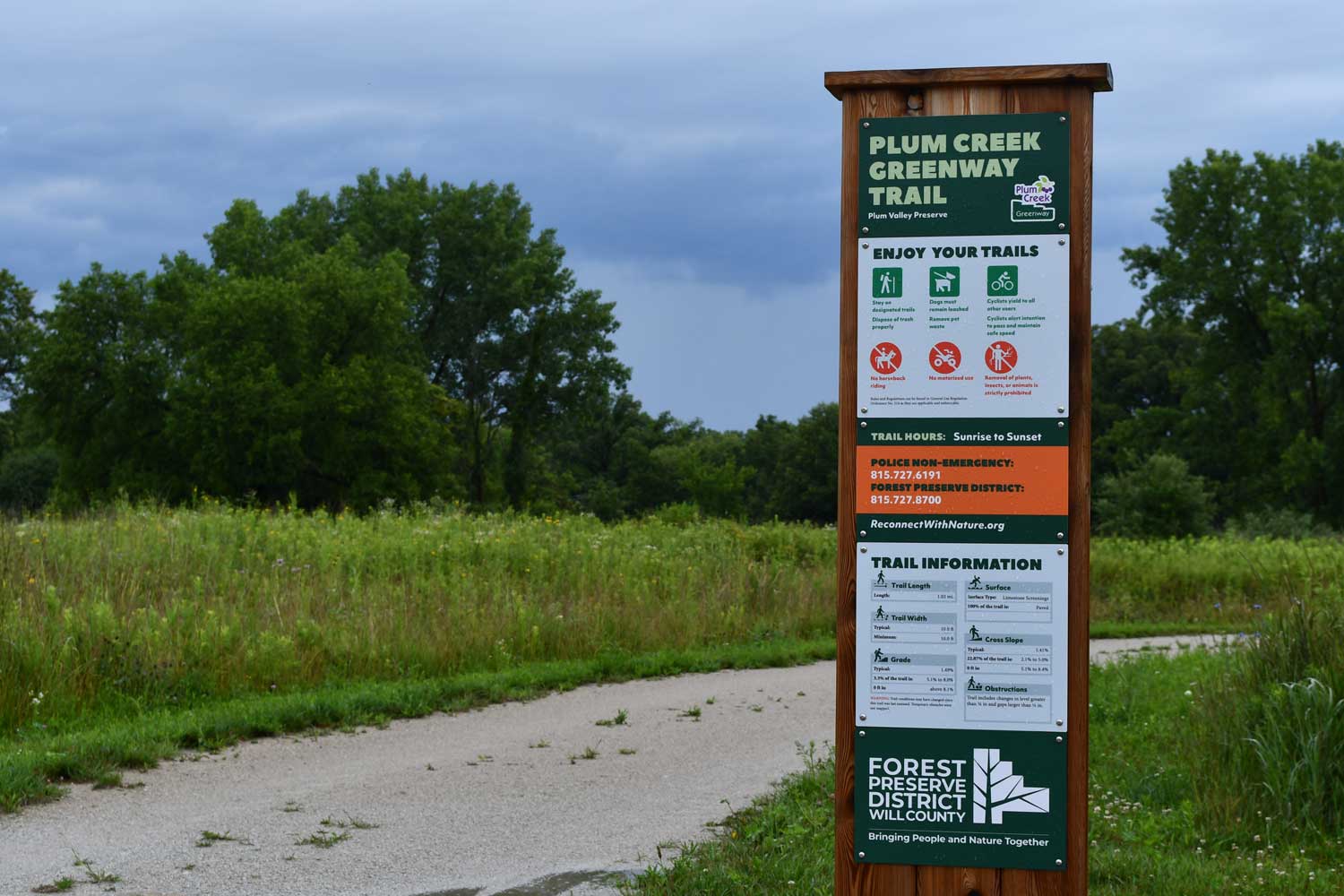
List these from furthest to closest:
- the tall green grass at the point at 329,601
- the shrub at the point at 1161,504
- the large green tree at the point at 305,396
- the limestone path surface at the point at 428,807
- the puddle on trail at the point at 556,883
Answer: the large green tree at the point at 305,396 < the shrub at the point at 1161,504 < the tall green grass at the point at 329,601 < the limestone path surface at the point at 428,807 < the puddle on trail at the point at 556,883

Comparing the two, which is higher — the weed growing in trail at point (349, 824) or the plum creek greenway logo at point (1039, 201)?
the plum creek greenway logo at point (1039, 201)

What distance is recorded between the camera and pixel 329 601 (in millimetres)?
11938

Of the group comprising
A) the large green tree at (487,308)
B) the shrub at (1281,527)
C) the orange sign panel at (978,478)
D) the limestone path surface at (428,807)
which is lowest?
the shrub at (1281,527)

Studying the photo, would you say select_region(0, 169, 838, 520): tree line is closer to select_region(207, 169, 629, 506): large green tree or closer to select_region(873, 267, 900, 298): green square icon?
select_region(207, 169, 629, 506): large green tree

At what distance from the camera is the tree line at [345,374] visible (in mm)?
45906

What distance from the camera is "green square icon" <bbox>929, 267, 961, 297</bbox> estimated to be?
12.5 feet

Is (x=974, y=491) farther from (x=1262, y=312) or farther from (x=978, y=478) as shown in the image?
(x=1262, y=312)

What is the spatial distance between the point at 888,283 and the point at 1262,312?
51297 mm

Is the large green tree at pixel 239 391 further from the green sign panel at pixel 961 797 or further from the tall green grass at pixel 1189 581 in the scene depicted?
the green sign panel at pixel 961 797

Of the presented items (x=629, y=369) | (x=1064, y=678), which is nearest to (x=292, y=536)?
(x=1064, y=678)

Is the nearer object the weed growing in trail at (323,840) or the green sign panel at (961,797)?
→ the green sign panel at (961,797)

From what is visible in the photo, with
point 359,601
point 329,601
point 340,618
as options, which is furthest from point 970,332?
point 329,601

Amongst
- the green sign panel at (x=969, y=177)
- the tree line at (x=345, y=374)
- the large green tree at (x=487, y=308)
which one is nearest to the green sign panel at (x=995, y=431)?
the green sign panel at (x=969, y=177)

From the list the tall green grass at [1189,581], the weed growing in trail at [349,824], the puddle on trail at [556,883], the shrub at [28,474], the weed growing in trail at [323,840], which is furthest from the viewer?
the shrub at [28,474]
